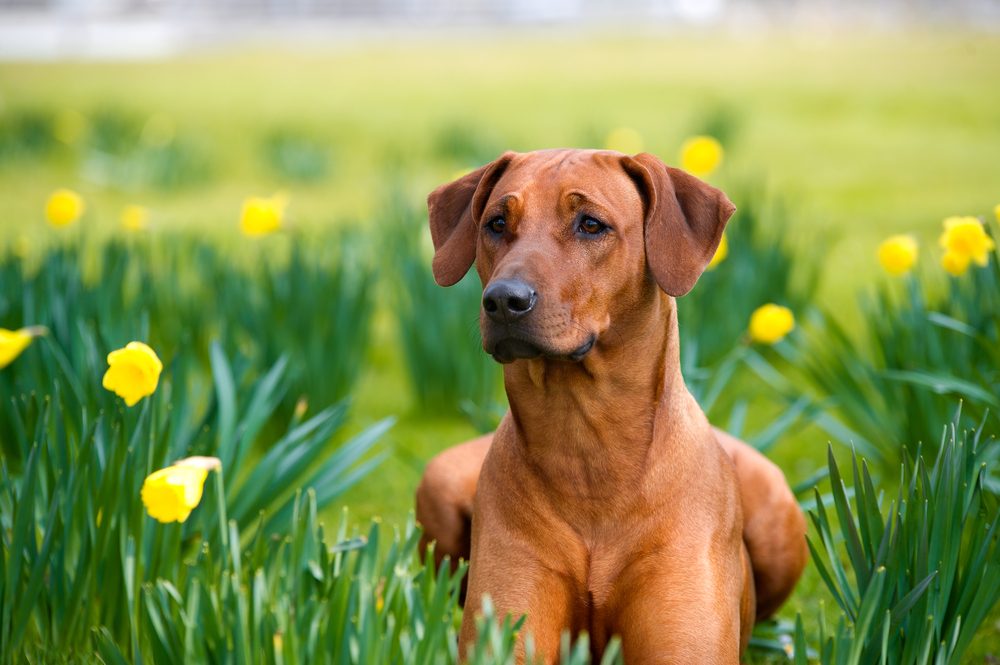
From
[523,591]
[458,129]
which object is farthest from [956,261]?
[458,129]

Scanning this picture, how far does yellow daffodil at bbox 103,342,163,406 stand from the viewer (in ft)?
8.99

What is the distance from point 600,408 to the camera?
2818 mm

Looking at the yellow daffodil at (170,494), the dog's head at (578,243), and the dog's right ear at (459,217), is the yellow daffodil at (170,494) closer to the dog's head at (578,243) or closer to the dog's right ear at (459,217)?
the dog's head at (578,243)

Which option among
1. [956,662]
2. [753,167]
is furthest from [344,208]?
[956,662]

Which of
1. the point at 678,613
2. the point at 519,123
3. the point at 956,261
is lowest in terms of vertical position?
the point at 678,613

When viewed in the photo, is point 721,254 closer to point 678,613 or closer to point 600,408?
point 600,408

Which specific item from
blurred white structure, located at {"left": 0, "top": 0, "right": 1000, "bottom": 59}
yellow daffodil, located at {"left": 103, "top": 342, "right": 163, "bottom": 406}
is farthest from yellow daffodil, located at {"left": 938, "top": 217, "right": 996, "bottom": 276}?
blurred white structure, located at {"left": 0, "top": 0, "right": 1000, "bottom": 59}

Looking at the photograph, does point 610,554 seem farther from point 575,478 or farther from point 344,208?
point 344,208

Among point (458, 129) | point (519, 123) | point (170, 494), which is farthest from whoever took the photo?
point (519, 123)

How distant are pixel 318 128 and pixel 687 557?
13570 millimetres

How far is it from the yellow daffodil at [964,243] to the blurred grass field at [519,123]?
114 cm

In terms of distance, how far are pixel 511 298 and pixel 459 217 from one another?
0.65 metres

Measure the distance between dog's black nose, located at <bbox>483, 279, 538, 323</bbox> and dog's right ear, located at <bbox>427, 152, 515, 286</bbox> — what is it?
0.41 meters

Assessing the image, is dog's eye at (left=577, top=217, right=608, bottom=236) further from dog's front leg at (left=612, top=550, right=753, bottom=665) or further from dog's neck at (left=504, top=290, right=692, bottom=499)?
dog's front leg at (left=612, top=550, right=753, bottom=665)
